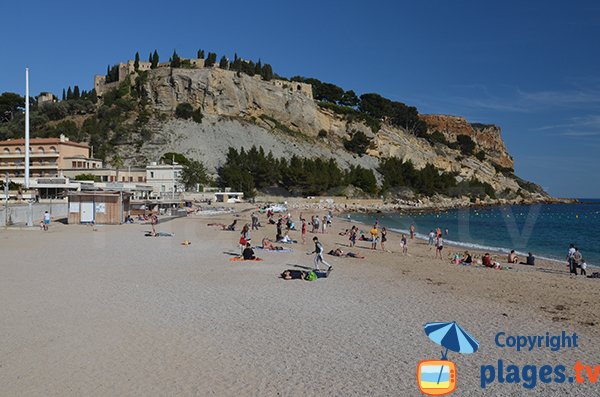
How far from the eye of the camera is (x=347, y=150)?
331 ft

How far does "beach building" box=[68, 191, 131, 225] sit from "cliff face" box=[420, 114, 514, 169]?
13415 centimetres

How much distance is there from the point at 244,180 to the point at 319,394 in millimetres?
63688

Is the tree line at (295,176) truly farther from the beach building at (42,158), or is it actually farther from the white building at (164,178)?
the beach building at (42,158)

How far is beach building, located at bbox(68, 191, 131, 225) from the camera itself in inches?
1179

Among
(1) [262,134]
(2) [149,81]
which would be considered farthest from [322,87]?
(2) [149,81]

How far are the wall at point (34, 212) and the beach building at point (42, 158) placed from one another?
2827 centimetres

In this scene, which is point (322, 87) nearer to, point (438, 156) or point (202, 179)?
point (438, 156)

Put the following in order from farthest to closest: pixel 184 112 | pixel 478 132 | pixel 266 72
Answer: pixel 478 132 → pixel 266 72 → pixel 184 112

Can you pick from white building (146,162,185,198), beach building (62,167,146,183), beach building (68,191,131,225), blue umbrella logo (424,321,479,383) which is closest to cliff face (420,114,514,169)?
white building (146,162,185,198)

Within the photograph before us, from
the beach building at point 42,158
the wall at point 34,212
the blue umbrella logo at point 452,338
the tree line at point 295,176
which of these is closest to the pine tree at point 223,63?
the tree line at point 295,176

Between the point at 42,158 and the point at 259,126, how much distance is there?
133 ft

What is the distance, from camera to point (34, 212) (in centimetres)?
3188

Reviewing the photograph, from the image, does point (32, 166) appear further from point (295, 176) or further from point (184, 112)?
point (295, 176)

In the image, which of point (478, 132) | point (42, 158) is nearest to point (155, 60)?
point (42, 158)
